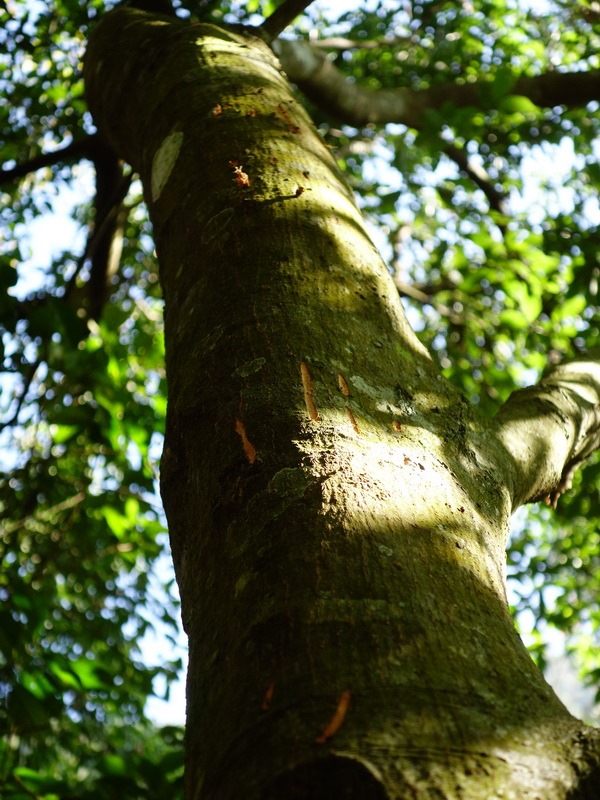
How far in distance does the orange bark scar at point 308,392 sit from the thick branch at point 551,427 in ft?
1.58

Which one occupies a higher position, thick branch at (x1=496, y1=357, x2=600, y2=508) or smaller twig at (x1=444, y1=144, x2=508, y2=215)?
smaller twig at (x1=444, y1=144, x2=508, y2=215)

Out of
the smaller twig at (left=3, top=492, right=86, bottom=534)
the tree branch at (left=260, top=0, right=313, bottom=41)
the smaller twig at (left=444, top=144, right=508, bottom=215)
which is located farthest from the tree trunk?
the smaller twig at (left=444, top=144, right=508, bottom=215)

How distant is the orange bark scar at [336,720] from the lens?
0.68m

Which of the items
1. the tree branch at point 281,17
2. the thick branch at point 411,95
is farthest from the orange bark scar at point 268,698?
the thick branch at point 411,95

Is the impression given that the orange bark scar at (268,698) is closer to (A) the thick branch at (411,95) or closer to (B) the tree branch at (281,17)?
(B) the tree branch at (281,17)

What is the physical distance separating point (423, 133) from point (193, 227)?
2.68 metres

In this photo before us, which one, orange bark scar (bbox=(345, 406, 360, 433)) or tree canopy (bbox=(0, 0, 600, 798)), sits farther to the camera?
tree canopy (bbox=(0, 0, 600, 798))

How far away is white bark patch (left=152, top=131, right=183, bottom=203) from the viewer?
1.73 m

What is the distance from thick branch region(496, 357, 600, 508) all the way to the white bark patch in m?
0.96

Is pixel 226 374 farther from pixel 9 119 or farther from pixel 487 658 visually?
pixel 9 119

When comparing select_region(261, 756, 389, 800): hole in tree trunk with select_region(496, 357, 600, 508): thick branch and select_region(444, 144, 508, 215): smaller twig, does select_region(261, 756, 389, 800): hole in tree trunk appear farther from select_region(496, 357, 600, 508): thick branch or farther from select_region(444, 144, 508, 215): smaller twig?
select_region(444, 144, 508, 215): smaller twig

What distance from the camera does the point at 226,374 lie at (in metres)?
1.16

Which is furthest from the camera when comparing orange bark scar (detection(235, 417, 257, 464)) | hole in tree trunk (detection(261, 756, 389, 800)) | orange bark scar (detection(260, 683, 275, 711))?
orange bark scar (detection(235, 417, 257, 464))

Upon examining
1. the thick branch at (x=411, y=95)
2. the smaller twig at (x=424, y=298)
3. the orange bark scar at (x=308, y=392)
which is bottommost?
the orange bark scar at (x=308, y=392)
